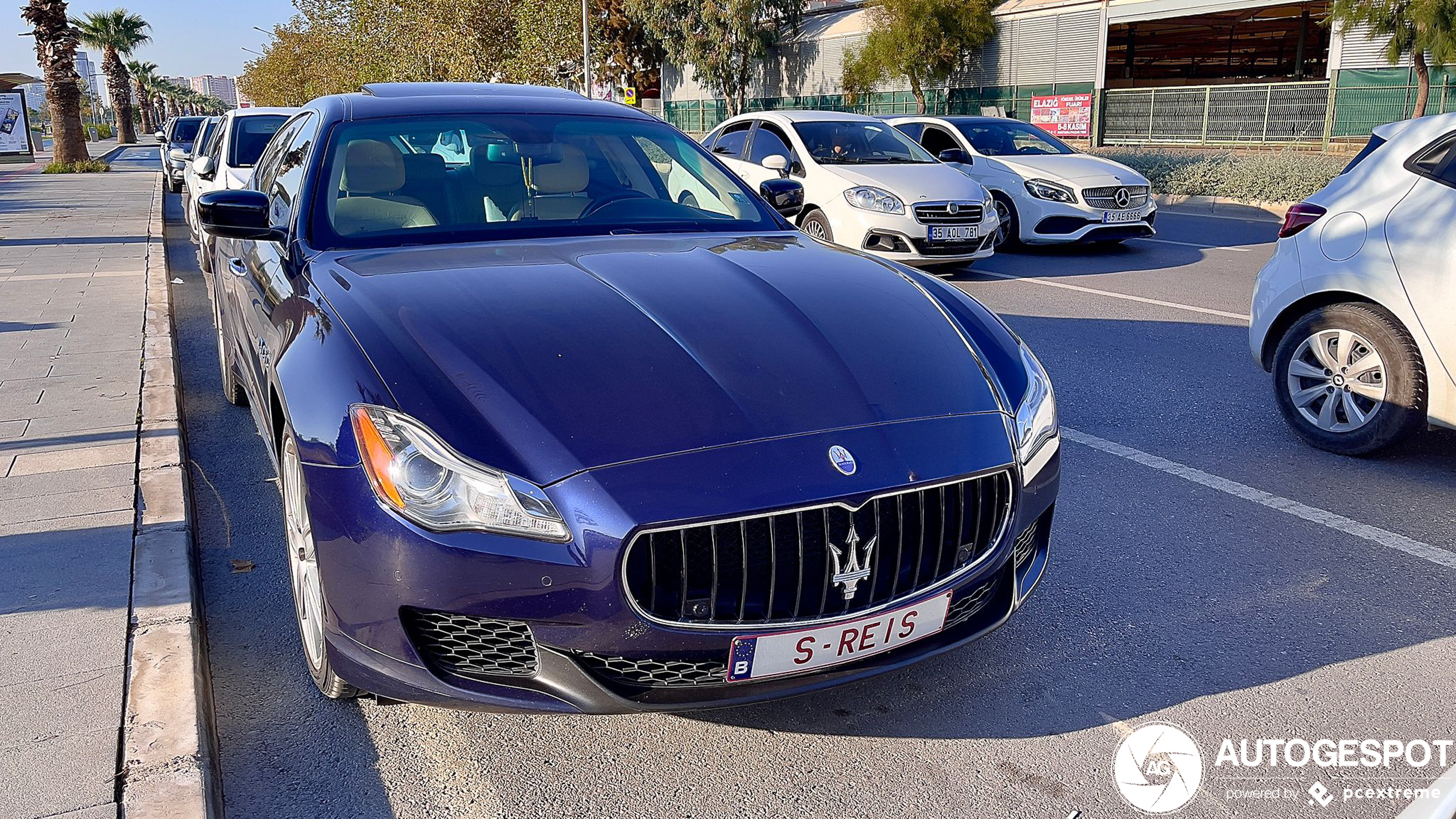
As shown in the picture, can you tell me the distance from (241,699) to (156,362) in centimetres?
437

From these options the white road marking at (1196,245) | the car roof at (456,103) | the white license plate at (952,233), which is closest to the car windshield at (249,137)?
the white license plate at (952,233)

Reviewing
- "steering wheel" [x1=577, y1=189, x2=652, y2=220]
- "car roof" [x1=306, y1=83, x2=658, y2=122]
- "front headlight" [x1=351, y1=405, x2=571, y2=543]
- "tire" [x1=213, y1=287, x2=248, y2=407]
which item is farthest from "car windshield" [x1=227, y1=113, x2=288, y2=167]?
"front headlight" [x1=351, y1=405, x2=571, y2=543]

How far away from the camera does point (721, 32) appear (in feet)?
146

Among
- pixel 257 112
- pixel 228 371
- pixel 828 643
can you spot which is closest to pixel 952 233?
pixel 228 371

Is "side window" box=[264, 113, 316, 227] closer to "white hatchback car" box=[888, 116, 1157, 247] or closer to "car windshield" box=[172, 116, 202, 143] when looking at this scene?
"white hatchback car" box=[888, 116, 1157, 247]

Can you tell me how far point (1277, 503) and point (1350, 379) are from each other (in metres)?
0.91

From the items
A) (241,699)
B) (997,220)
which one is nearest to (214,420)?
(241,699)

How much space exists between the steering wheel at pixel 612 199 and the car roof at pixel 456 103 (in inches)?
18.6

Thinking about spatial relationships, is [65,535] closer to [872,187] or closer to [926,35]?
[872,187]

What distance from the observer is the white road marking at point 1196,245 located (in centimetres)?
1224

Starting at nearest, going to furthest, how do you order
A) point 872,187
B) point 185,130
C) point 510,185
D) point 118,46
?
point 510,185
point 872,187
point 185,130
point 118,46

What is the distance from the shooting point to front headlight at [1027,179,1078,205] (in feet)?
38.2

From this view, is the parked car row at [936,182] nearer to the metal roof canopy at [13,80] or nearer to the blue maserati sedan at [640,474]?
the blue maserati sedan at [640,474]

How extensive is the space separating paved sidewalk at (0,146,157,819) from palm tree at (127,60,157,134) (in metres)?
85.1
